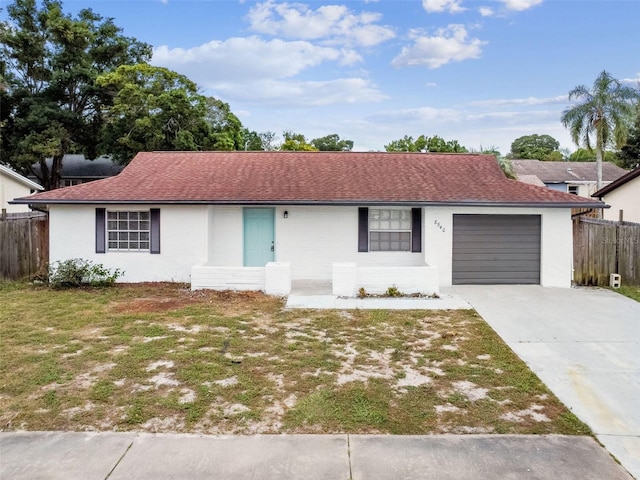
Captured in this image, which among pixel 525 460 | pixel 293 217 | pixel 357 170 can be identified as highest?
pixel 357 170

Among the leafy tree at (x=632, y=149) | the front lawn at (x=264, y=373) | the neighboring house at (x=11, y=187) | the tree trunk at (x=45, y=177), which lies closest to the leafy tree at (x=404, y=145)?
the leafy tree at (x=632, y=149)

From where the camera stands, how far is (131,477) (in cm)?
361

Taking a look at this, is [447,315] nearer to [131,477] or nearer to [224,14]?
[131,477]

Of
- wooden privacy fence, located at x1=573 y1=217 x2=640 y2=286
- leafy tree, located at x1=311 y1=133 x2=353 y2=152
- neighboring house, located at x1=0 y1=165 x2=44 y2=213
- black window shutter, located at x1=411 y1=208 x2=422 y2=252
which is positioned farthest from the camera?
leafy tree, located at x1=311 y1=133 x2=353 y2=152

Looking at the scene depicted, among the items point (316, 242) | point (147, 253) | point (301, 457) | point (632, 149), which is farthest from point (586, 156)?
point (301, 457)

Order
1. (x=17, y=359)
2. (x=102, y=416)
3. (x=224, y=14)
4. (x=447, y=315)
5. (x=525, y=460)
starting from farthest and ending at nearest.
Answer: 1. (x=224, y=14)
2. (x=447, y=315)
3. (x=17, y=359)
4. (x=102, y=416)
5. (x=525, y=460)

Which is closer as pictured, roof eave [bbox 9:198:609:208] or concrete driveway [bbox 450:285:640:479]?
concrete driveway [bbox 450:285:640:479]

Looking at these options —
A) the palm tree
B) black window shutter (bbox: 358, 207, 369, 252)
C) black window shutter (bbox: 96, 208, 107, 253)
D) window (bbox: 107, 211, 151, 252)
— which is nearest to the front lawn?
black window shutter (bbox: 96, 208, 107, 253)

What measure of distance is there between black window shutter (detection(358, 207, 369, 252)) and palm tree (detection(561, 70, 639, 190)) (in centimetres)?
2518

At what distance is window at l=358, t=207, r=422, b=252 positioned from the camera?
488 inches

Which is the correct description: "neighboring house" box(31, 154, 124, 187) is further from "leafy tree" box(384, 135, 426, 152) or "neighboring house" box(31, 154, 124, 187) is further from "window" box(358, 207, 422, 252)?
"window" box(358, 207, 422, 252)

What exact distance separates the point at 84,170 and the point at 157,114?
467 inches

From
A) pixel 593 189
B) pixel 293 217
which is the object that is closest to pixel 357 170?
pixel 293 217

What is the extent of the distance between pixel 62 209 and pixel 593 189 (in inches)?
1544
